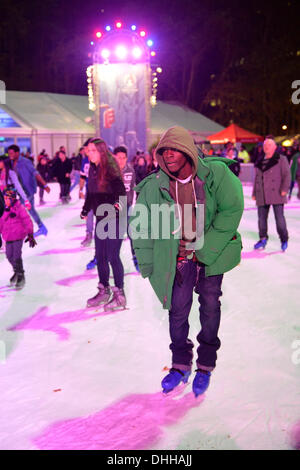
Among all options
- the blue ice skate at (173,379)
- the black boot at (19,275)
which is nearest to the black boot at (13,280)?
the black boot at (19,275)

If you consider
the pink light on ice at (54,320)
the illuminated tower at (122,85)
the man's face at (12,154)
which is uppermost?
the illuminated tower at (122,85)

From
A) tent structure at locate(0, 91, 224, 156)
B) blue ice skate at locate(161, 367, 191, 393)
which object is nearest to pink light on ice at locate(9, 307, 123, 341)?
blue ice skate at locate(161, 367, 191, 393)

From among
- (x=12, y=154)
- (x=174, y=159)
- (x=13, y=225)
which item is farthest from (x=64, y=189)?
(x=174, y=159)

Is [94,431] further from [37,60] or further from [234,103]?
[37,60]

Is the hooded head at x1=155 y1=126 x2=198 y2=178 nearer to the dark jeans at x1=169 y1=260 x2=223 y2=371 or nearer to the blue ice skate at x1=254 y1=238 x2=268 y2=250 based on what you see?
the dark jeans at x1=169 y1=260 x2=223 y2=371

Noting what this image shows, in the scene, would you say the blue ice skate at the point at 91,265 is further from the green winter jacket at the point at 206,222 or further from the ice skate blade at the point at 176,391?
the green winter jacket at the point at 206,222

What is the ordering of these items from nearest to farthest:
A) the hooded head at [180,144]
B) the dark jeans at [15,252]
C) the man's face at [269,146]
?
the hooded head at [180,144] → the dark jeans at [15,252] → the man's face at [269,146]

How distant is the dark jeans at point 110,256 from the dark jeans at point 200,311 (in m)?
1.65

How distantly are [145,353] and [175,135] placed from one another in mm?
1760

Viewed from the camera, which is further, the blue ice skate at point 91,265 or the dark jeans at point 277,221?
the dark jeans at point 277,221

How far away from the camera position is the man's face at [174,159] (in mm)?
2773

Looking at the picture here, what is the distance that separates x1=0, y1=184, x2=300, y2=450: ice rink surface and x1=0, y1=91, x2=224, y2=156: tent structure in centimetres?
2013

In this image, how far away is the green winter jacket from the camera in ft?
9.42

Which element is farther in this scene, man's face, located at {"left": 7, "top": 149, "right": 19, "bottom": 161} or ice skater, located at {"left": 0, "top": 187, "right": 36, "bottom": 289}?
man's face, located at {"left": 7, "top": 149, "right": 19, "bottom": 161}
